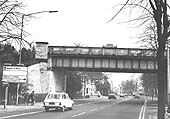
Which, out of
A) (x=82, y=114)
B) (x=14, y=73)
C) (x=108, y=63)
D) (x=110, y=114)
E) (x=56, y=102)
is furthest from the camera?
(x=108, y=63)

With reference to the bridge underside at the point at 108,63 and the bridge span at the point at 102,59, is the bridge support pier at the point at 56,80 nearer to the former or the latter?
the bridge span at the point at 102,59

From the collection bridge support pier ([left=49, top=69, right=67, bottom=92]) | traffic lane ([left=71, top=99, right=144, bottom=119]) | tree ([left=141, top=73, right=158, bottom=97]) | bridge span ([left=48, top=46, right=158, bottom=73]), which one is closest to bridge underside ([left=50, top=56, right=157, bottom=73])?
bridge span ([left=48, top=46, right=158, bottom=73])

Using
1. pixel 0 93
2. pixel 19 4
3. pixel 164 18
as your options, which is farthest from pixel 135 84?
pixel 164 18

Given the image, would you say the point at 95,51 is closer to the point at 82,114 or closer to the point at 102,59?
the point at 102,59

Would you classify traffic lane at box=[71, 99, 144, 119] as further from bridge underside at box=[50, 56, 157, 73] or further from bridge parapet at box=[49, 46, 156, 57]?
bridge parapet at box=[49, 46, 156, 57]

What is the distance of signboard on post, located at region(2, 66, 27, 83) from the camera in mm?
32219

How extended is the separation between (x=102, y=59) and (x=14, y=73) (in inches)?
892

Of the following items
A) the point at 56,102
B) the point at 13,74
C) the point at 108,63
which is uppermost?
the point at 108,63

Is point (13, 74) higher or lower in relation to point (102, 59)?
lower

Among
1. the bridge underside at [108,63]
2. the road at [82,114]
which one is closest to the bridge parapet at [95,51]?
the bridge underside at [108,63]

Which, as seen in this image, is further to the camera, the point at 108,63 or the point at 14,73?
the point at 108,63

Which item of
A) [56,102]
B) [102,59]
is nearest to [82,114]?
[56,102]

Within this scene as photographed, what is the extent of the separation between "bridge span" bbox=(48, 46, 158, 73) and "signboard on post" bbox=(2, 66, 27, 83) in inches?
795

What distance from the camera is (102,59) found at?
52.6 m
